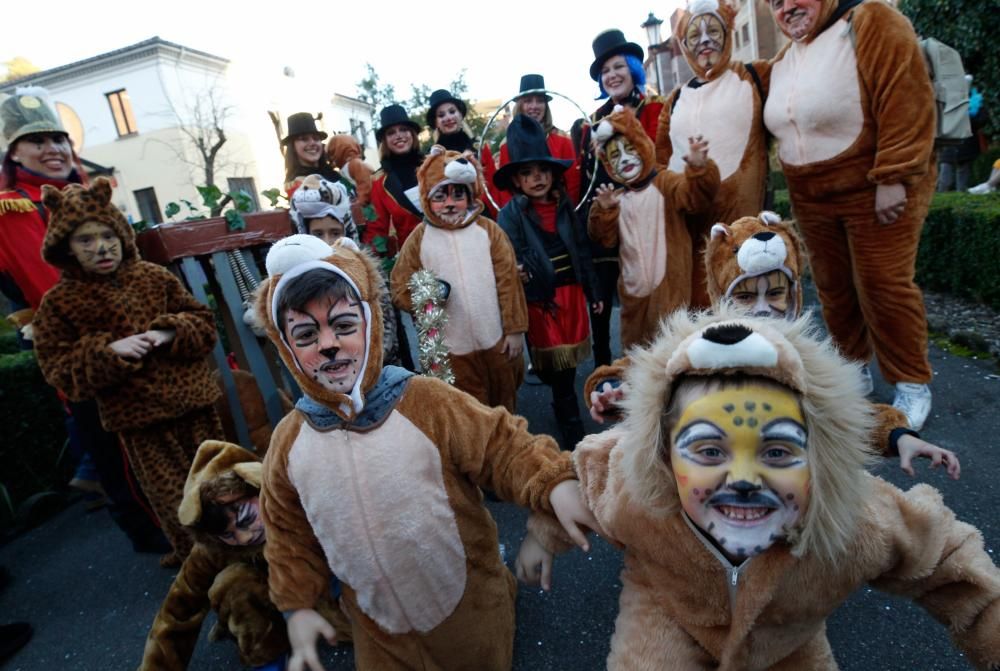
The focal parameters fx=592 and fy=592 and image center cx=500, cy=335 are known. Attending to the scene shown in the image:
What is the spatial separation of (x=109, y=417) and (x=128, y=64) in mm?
24105

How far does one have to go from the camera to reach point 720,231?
2455 mm

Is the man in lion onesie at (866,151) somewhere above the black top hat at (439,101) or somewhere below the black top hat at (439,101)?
below

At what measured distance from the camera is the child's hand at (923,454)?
1.48 metres

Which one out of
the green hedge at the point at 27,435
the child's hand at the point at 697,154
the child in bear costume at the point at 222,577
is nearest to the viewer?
the child in bear costume at the point at 222,577

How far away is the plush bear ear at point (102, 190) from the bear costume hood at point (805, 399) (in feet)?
8.31

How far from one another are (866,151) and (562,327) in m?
1.67

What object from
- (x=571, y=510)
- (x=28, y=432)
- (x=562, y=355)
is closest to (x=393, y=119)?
(x=562, y=355)

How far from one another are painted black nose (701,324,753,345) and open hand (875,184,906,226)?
6.31ft

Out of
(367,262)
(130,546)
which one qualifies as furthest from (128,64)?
(367,262)

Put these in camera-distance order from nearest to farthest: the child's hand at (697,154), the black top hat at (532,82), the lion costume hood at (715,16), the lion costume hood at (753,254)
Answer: the lion costume hood at (753,254) → the child's hand at (697,154) → the lion costume hood at (715,16) → the black top hat at (532,82)

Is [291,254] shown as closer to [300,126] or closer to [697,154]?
[697,154]

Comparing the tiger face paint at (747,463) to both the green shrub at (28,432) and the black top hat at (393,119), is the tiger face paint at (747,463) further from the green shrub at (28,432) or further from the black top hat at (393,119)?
the green shrub at (28,432)

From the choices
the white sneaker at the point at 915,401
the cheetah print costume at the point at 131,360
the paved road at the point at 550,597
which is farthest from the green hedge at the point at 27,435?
the white sneaker at the point at 915,401

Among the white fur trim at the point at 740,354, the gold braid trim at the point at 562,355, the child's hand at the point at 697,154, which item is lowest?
the gold braid trim at the point at 562,355
